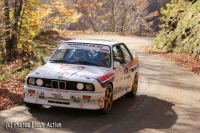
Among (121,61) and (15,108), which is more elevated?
(121,61)

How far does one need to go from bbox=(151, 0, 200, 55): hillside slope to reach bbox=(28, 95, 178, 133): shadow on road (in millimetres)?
12310

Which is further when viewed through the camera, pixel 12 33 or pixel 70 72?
pixel 12 33

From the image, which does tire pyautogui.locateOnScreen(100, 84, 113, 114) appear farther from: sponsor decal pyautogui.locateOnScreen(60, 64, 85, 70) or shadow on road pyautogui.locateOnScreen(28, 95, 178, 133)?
sponsor decal pyautogui.locateOnScreen(60, 64, 85, 70)

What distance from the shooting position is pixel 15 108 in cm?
888

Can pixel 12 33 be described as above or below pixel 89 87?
below

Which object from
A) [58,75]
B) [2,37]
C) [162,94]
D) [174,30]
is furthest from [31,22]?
[58,75]

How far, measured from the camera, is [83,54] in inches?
369

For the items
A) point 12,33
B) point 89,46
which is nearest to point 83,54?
point 89,46

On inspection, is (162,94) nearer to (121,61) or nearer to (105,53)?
(121,61)

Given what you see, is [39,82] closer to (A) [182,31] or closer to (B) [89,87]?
(B) [89,87]

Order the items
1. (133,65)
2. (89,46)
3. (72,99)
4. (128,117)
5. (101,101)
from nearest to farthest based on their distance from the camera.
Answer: (72,99) < (101,101) < (128,117) < (89,46) < (133,65)

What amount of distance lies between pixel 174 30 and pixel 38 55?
1132 cm

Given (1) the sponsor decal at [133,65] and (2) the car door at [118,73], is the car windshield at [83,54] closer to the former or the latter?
(2) the car door at [118,73]

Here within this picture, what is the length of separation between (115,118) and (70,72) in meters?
1.41
